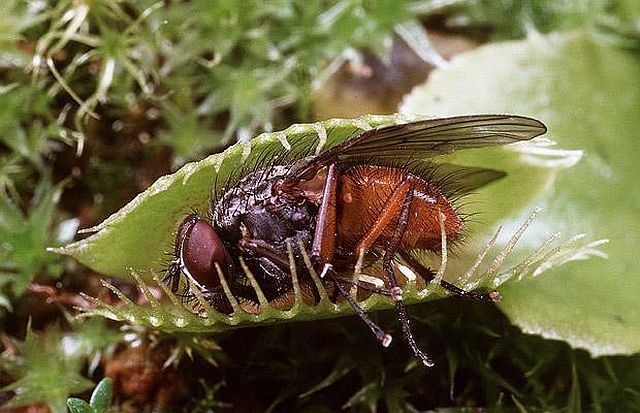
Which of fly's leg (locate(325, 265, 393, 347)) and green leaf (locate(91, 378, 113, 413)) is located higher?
fly's leg (locate(325, 265, 393, 347))

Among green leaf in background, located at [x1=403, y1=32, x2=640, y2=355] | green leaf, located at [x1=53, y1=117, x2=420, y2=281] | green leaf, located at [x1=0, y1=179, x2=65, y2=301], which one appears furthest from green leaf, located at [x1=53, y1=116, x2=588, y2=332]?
green leaf, located at [x1=0, y1=179, x2=65, y2=301]

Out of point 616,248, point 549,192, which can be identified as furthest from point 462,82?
point 616,248

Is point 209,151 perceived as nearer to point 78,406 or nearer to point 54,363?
point 54,363

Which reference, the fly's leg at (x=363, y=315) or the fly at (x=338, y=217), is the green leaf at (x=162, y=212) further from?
the fly's leg at (x=363, y=315)

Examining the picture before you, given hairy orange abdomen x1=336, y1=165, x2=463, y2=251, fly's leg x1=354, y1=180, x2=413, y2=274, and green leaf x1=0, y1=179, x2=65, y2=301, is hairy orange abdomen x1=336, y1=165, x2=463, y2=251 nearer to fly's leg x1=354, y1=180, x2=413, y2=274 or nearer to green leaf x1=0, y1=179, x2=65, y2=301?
fly's leg x1=354, y1=180, x2=413, y2=274

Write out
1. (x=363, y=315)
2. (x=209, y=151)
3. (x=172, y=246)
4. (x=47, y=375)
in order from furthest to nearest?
(x=209, y=151)
(x=47, y=375)
(x=172, y=246)
(x=363, y=315)

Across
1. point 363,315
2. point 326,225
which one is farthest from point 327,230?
point 363,315

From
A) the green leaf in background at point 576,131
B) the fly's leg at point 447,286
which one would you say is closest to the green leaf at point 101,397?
the fly's leg at point 447,286
